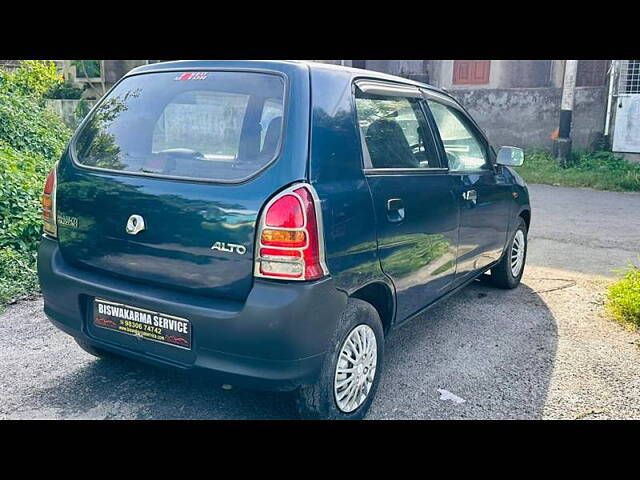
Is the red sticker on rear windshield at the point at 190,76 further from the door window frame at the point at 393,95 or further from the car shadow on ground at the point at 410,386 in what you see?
the car shadow on ground at the point at 410,386

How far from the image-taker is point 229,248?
8.52 feet

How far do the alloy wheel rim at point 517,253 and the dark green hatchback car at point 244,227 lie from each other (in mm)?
2265

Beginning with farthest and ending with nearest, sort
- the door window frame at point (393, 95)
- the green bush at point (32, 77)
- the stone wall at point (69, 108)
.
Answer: the stone wall at point (69, 108) < the green bush at point (32, 77) < the door window frame at point (393, 95)

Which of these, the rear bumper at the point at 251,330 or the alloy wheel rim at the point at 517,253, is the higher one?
the rear bumper at the point at 251,330

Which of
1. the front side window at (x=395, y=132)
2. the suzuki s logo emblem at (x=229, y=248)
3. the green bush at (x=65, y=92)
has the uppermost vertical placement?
the green bush at (x=65, y=92)

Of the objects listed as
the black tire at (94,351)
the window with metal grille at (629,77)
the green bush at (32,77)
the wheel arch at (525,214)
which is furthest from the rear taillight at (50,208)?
the window with metal grille at (629,77)

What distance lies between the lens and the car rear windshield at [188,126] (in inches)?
109

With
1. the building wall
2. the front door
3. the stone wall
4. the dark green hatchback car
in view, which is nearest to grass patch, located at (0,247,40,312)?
the dark green hatchback car

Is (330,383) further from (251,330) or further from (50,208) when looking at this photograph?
(50,208)

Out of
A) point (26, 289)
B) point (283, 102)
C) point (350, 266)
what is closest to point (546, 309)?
point (350, 266)

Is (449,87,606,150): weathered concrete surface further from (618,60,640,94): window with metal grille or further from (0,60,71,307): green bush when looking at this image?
(0,60,71,307): green bush

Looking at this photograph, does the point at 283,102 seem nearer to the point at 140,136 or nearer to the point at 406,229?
the point at 140,136

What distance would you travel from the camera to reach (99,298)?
292 centimetres

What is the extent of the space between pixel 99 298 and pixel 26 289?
2.34 m
